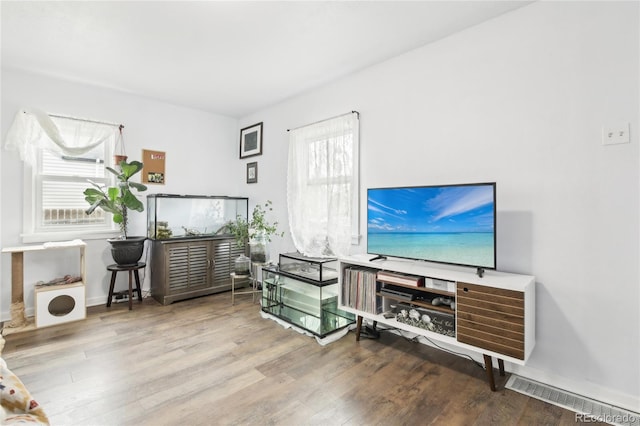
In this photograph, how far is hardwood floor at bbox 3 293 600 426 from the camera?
168 centimetres

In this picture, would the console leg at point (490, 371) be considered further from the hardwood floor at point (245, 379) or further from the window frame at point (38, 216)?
the window frame at point (38, 216)

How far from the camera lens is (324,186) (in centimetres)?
324

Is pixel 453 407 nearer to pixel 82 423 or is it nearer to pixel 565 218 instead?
pixel 565 218

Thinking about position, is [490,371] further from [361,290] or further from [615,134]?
[615,134]

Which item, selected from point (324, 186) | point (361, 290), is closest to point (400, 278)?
point (361, 290)

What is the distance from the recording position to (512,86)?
210 cm

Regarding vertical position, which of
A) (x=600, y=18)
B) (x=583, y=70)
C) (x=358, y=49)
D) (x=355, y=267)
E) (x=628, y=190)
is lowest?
(x=355, y=267)

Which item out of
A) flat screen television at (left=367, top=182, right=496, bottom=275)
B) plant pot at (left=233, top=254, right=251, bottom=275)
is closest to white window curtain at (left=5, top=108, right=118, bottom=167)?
plant pot at (left=233, top=254, right=251, bottom=275)

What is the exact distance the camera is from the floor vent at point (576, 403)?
1.64 meters

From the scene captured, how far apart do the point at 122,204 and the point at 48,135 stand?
95 centimetres

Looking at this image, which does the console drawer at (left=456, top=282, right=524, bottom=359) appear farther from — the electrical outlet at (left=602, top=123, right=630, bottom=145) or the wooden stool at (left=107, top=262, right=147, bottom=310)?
the wooden stool at (left=107, top=262, right=147, bottom=310)

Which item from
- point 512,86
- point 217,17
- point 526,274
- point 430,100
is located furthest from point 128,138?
point 526,274

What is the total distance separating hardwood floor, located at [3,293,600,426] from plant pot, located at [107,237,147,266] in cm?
66

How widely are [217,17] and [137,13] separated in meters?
0.55
